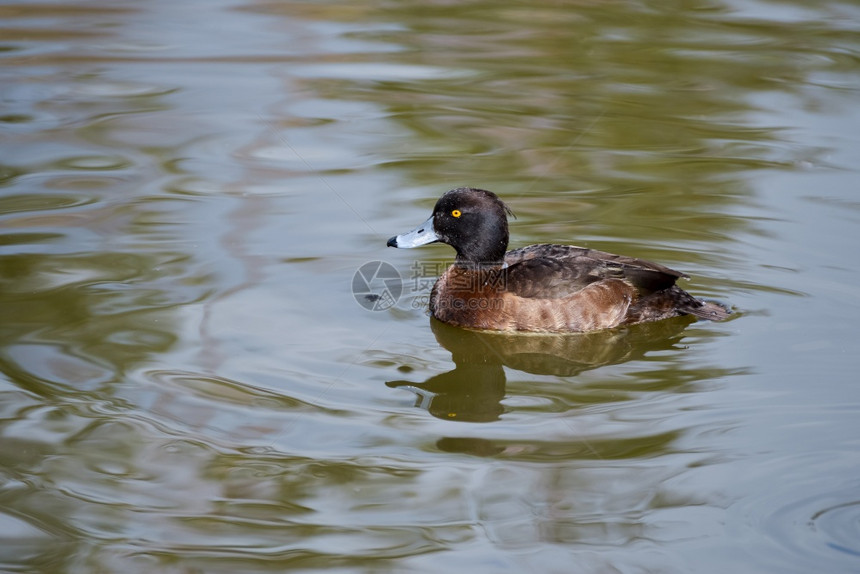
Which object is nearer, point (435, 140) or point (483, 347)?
point (483, 347)

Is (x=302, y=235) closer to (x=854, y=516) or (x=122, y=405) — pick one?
(x=122, y=405)

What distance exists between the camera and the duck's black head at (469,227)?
23.6 ft

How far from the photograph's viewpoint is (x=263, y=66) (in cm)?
1255

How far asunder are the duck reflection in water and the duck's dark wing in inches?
11.9

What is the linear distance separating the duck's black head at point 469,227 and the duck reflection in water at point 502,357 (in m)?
0.56

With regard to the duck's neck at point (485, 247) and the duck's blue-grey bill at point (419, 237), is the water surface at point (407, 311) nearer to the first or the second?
the duck's blue-grey bill at point (419, 237)

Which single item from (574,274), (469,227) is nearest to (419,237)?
(469,227)

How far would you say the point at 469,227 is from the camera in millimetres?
7293

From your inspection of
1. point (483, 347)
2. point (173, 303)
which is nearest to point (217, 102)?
point (173, 303)

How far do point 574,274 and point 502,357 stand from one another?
765mm

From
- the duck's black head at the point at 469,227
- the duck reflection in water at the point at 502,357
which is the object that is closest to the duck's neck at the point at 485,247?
the duck's black head at the point at 469,227

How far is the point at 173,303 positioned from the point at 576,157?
4387mm

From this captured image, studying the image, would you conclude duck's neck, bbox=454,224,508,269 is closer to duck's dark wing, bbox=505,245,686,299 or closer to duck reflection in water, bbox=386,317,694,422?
duck's dark wing, bbox=505,245,686,299

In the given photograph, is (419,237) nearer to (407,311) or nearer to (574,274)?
(407,311)
